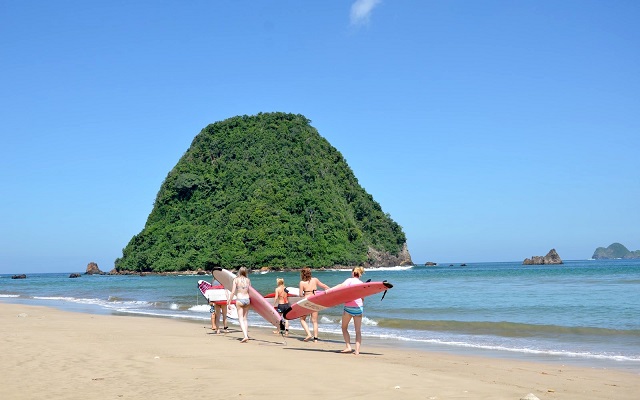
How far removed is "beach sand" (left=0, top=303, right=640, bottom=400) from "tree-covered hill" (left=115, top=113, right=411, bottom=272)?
2931 inches

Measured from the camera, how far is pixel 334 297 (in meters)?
11.4

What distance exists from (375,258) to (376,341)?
85006mm

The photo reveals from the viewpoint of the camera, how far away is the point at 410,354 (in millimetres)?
10938

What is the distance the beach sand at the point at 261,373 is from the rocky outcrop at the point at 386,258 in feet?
276

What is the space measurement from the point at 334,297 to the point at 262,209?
80.6 meters

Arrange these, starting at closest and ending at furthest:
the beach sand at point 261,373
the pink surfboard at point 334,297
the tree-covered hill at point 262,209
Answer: the beach sand at point 261,373 → the pink surfboard at point 334,297 → the tree-covered hill at point 262,209

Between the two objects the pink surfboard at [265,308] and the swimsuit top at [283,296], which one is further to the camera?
the swimsuit top at [283,296]

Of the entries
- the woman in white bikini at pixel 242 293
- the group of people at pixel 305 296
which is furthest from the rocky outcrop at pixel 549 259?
the woman in white bikini at pixel 242 293

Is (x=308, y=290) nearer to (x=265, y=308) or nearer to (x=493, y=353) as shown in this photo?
(x=265, y=308)

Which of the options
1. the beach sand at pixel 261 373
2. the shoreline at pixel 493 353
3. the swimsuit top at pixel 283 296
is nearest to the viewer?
the beach sand at pixel 261 373

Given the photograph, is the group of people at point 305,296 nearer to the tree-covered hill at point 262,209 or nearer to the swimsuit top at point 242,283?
the swimsuit top at point 242,283

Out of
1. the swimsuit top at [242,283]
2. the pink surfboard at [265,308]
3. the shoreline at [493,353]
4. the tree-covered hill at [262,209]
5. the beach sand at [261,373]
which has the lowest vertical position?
the shoreline at [493,353]

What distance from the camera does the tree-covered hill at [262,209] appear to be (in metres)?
88.4

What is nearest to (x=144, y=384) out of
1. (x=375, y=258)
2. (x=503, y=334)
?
(x=503, y=334)
